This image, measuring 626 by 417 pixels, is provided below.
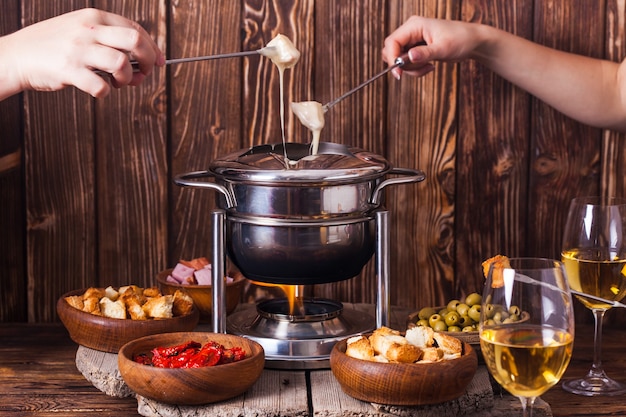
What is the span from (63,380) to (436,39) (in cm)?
100

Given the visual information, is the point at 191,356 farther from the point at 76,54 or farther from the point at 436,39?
the point at 436,39

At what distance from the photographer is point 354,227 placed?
5.38 feet

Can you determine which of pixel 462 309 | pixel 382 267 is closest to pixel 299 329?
pixel 382 267

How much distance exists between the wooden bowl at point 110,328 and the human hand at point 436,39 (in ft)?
2.25

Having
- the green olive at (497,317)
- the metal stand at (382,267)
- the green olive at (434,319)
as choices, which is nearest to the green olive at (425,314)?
the green olive at (434,319)

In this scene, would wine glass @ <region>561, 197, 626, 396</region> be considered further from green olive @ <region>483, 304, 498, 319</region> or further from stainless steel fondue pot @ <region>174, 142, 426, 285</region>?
green olive @ <region>483, 304, 498, 319</region>

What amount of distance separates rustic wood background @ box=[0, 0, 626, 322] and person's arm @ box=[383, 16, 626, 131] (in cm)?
10

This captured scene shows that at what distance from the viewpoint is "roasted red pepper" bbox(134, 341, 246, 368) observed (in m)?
1.46

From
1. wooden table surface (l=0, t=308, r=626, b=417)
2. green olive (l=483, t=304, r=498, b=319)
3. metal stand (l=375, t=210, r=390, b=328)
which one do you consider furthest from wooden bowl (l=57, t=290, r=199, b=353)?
green olive (l=483, t=304, r=498, b=319)

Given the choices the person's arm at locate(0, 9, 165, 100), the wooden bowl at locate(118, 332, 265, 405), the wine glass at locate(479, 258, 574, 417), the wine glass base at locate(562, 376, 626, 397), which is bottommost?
the wine glass base at locate(562, 376, 626, 397)

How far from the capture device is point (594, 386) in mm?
1627

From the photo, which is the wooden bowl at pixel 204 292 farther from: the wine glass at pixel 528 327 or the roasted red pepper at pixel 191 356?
the wine glass at pixel 528 327

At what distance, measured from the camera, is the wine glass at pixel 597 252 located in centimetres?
152

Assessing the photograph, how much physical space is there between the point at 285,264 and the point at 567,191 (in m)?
0.85
